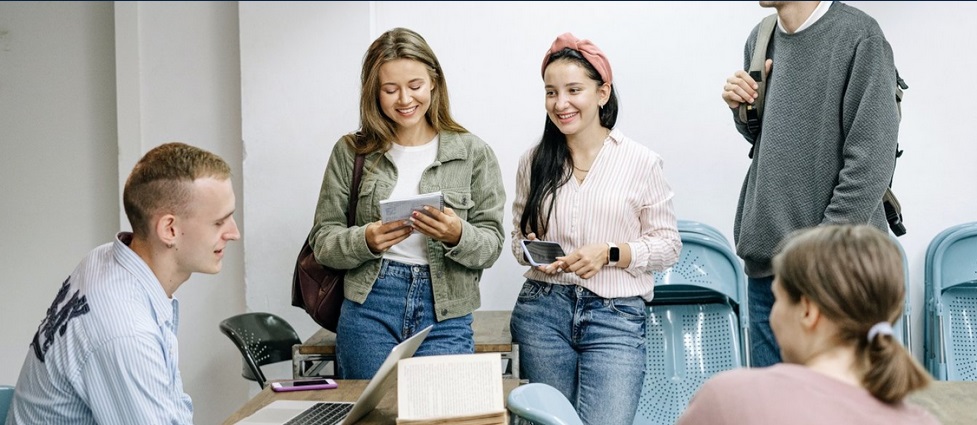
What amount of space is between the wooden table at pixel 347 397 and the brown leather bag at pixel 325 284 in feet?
2.04

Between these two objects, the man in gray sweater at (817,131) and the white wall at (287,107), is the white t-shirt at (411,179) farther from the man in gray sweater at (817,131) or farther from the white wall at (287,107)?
the white wall at (287,107)

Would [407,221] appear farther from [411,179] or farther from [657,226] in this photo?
[657,226]

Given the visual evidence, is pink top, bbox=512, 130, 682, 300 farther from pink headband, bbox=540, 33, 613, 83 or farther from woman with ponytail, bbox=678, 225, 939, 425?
woman with ponytail, bbox=678, 225, 939, 425

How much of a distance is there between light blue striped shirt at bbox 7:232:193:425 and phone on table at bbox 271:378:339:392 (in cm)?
53

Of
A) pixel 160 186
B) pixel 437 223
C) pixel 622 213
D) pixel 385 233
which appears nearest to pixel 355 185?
pixel 385 233

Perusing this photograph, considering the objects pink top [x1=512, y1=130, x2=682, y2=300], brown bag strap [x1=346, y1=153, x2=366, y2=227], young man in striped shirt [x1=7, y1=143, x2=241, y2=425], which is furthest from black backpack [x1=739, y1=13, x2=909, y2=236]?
young man in striped shirt [x1=7, y1=143, x2=241, y2=425]

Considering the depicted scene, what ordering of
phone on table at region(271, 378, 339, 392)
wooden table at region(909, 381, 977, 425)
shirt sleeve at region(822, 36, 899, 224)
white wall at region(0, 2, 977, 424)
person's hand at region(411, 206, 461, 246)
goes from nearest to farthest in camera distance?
wooden table at region(909, 381, 977, 425), phone on table at region(271, 378, 339, 392), shirt sleeve at region(822, 36, 899, 224), person's hand at region(411, 206, 461, 246), white wall at region(0, 2, 977, 424)

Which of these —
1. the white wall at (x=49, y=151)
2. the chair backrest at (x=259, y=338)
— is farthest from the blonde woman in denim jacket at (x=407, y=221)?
the white wall at (x=49, y=151)

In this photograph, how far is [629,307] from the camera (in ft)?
11.5

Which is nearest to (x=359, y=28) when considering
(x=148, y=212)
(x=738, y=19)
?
(x=738, y=19)

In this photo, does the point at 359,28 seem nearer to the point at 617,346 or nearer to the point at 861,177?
the point at 617,346

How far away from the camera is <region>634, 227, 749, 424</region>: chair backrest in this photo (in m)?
4.30

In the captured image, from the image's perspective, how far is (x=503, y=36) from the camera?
4.77m

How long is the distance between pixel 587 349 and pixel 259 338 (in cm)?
152
